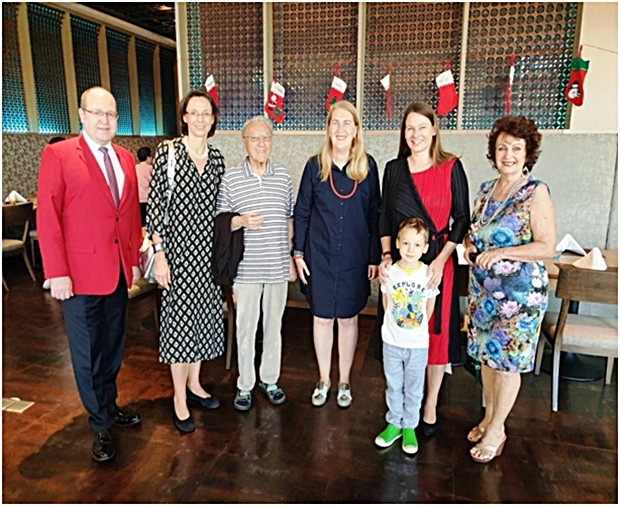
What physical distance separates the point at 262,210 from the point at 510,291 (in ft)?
4.04

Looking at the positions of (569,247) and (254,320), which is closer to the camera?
(254,320)

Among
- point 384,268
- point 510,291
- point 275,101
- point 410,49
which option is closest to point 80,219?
point 384,268

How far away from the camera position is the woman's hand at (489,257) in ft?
6.66

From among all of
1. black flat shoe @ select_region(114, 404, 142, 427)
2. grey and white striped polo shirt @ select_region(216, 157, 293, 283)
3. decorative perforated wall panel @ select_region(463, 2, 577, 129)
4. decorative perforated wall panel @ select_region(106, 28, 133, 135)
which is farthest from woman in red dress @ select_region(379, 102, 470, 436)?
decorative perforated wall panel @ select_region(106, 28, 133, 135)

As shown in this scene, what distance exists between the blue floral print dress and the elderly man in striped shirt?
98 cm

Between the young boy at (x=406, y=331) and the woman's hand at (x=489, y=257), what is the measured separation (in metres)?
0.24

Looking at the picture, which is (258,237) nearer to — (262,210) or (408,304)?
(262,210)

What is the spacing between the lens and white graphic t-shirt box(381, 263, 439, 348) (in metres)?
2.17

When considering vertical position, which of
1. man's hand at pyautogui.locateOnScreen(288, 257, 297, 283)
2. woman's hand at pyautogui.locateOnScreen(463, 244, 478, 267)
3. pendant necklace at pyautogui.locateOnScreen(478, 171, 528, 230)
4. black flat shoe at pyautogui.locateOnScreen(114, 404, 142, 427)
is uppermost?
pendant necklace at pyautogui.locateOnScreen(478, 171, 528, 230)

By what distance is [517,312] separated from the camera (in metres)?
2.06

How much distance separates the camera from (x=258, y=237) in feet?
8.12

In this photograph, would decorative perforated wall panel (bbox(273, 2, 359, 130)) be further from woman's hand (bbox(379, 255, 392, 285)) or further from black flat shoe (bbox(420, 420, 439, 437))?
black flat shoe (bbox(420, 420, 439, 437))

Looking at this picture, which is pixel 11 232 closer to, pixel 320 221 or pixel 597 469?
pixel 320 221

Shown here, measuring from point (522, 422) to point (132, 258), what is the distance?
87.2 inches
